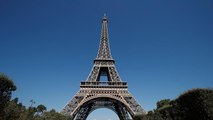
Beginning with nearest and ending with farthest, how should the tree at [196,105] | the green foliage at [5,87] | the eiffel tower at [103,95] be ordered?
the tree at [196,105], the green foliage at [5,87], the eiffel tower at [103,95]

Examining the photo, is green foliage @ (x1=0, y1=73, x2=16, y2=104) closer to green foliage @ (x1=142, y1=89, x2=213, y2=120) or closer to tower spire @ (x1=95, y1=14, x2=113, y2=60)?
green foliage @ (x1=142, y1=89, x2=213, y2=120)

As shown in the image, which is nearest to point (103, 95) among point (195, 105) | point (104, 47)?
point (104, 47)

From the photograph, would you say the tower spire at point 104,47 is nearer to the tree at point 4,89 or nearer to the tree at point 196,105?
the tree at point 196,105

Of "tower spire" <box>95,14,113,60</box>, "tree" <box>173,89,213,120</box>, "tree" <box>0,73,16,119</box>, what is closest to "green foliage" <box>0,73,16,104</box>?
"tree" <box>0,73,16,119</box>

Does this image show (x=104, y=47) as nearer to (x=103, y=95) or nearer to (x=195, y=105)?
(x=103, y=95)

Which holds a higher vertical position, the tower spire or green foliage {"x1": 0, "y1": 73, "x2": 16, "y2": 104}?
the tower spire

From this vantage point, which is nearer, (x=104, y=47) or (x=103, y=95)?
(x=103, y=95)

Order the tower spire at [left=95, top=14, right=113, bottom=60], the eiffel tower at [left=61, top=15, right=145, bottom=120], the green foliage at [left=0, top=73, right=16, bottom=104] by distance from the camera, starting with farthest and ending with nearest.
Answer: the tower spire at [left=95, top=14, right=113, bottom=60], the eiffel tower at [left=61, top=15, right=145, bottom=120], the green foliage at [left=0, top=73, right=16, bottom=104]

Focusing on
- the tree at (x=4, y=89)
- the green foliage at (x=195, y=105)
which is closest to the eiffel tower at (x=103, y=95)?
the green foliage at (x=195, y=105)

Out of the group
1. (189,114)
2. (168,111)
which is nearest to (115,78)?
(168,111)

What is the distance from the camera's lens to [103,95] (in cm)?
4922

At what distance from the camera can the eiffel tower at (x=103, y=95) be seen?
46.6 metres

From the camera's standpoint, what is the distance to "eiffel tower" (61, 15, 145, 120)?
153 feet

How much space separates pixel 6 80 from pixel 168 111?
81.5 feet
